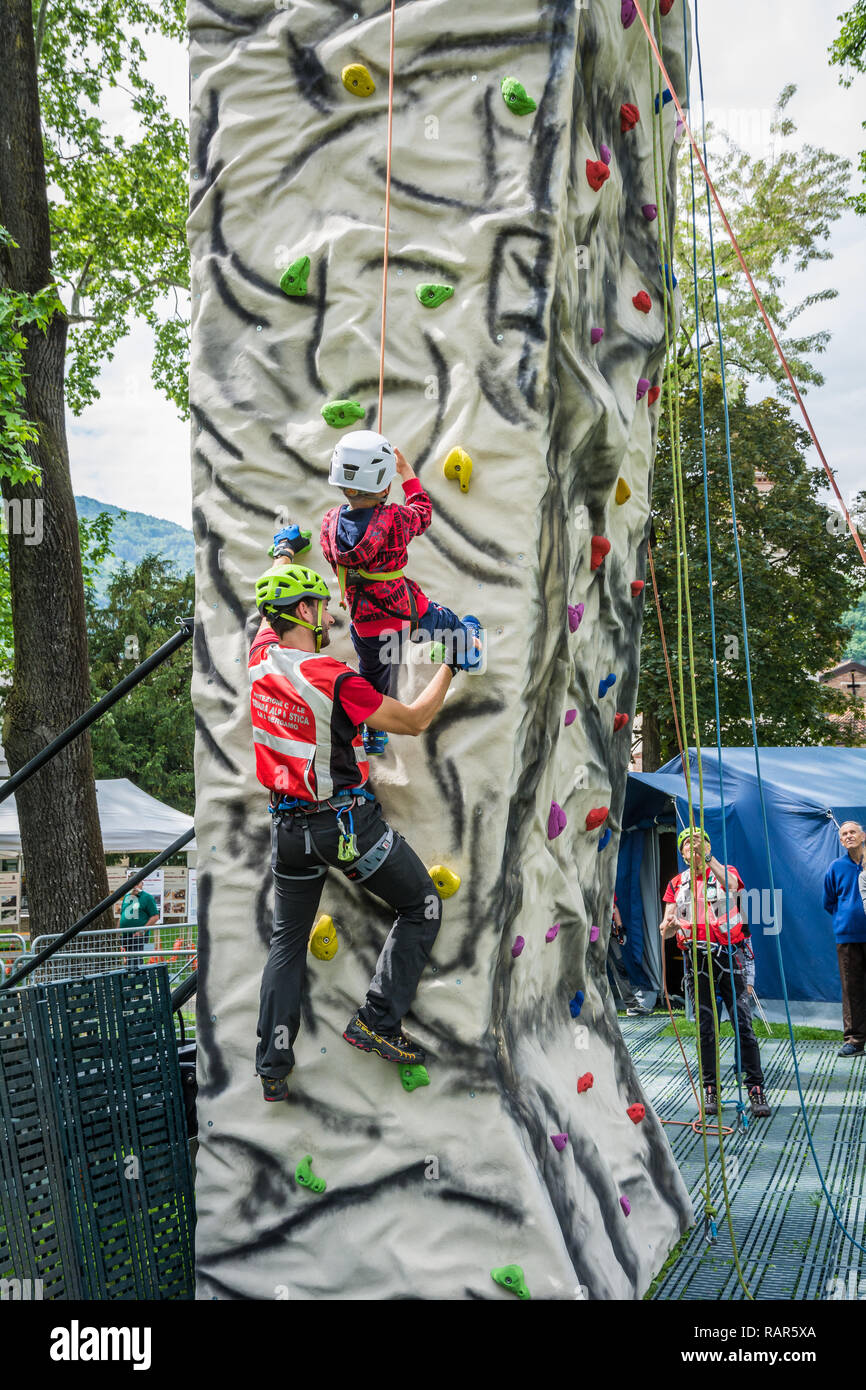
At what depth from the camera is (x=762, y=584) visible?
20.7 m

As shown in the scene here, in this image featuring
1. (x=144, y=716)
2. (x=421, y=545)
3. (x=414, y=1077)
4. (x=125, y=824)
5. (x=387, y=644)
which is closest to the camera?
(x=414, y=1077)

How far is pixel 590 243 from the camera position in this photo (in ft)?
16.9

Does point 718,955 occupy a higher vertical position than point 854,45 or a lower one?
lower

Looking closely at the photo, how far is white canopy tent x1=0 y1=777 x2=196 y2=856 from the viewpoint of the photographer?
1852 centimetres

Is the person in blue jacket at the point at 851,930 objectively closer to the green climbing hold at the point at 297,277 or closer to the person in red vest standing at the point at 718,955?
→ the person in red vest standing at the point at 718,955

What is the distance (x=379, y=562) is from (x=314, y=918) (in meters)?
1.42

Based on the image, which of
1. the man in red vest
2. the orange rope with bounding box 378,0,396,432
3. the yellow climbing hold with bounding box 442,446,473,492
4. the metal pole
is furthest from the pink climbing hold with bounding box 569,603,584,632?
the metal pole

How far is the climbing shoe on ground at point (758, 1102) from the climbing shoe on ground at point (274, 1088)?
4.75 metres

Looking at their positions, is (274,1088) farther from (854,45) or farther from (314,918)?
(854,45)

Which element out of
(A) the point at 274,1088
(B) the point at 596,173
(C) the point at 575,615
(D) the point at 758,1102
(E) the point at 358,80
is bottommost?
(D) the point at 758,1102

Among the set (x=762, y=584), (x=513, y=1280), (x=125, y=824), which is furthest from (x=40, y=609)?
(x=762, y=584)

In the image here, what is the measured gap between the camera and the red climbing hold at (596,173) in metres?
4.99
